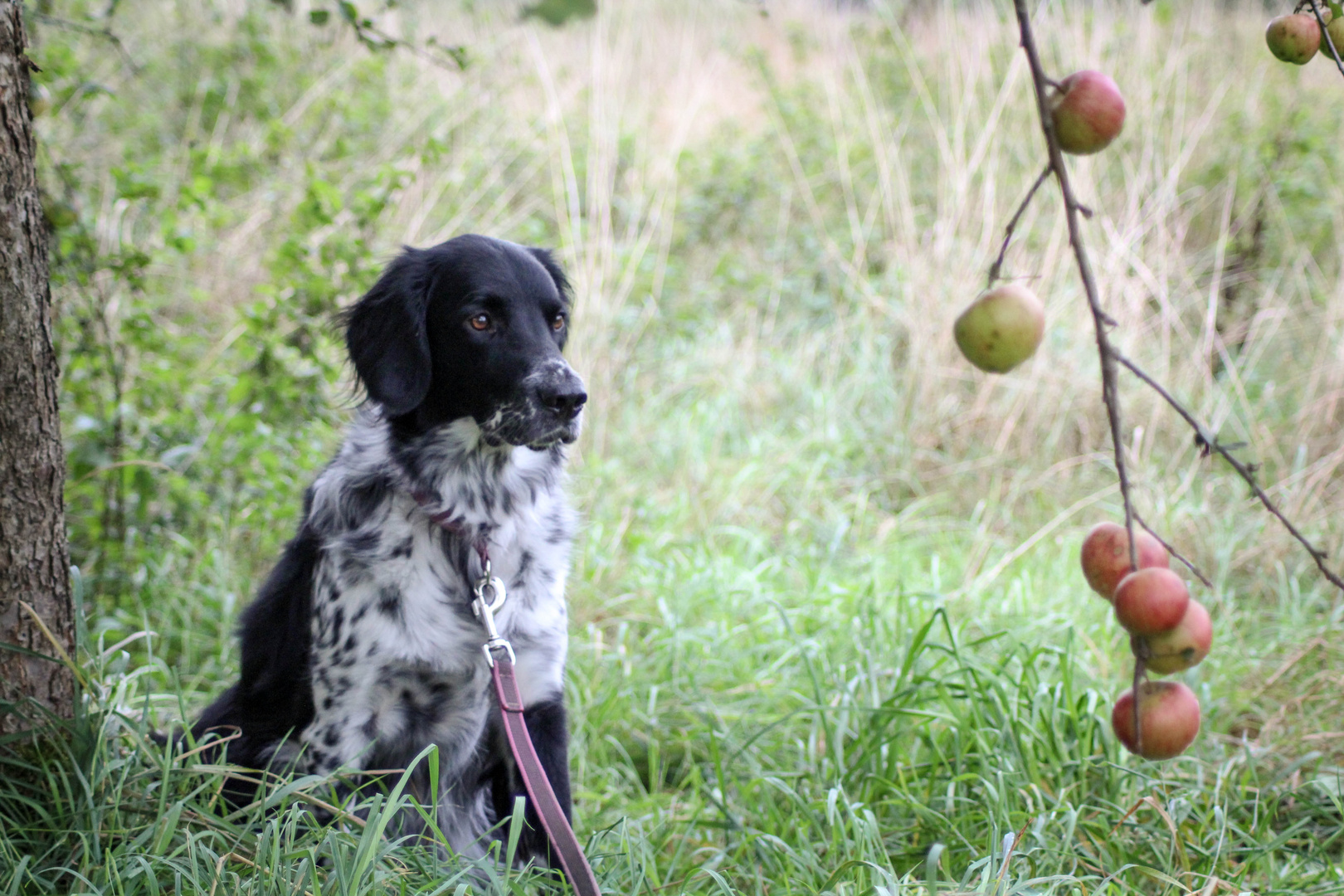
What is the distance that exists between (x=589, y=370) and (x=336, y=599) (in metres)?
2.51

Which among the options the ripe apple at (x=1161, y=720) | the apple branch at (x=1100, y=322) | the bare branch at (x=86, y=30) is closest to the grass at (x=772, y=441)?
the bare branch at (x=86, y=30)

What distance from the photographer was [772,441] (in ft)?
14.3

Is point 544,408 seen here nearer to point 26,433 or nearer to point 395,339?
point 395,339

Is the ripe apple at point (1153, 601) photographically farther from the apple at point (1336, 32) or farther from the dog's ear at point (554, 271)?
the dog's ear at point (554, 271)

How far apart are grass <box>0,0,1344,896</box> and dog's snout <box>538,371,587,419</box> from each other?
22.3 inches

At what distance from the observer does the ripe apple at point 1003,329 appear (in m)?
0.66

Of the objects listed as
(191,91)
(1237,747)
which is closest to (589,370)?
(1237,747)

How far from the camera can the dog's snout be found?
6.70 feet

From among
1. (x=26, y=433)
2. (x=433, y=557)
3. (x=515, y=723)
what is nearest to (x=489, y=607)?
(x=433, y=557)

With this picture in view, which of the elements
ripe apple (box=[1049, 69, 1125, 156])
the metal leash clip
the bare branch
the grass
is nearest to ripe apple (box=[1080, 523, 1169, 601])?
ripe apple (box=[1049, 69, 1125, 156])

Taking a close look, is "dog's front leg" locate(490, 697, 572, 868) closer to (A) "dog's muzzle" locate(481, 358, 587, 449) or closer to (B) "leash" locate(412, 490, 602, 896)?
(B) "leash" locate(412, 490, 602, 896)

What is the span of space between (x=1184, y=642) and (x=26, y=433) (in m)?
1.68

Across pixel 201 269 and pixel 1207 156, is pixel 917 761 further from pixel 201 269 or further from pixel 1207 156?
pixel 1207 156

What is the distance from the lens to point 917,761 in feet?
7.20
